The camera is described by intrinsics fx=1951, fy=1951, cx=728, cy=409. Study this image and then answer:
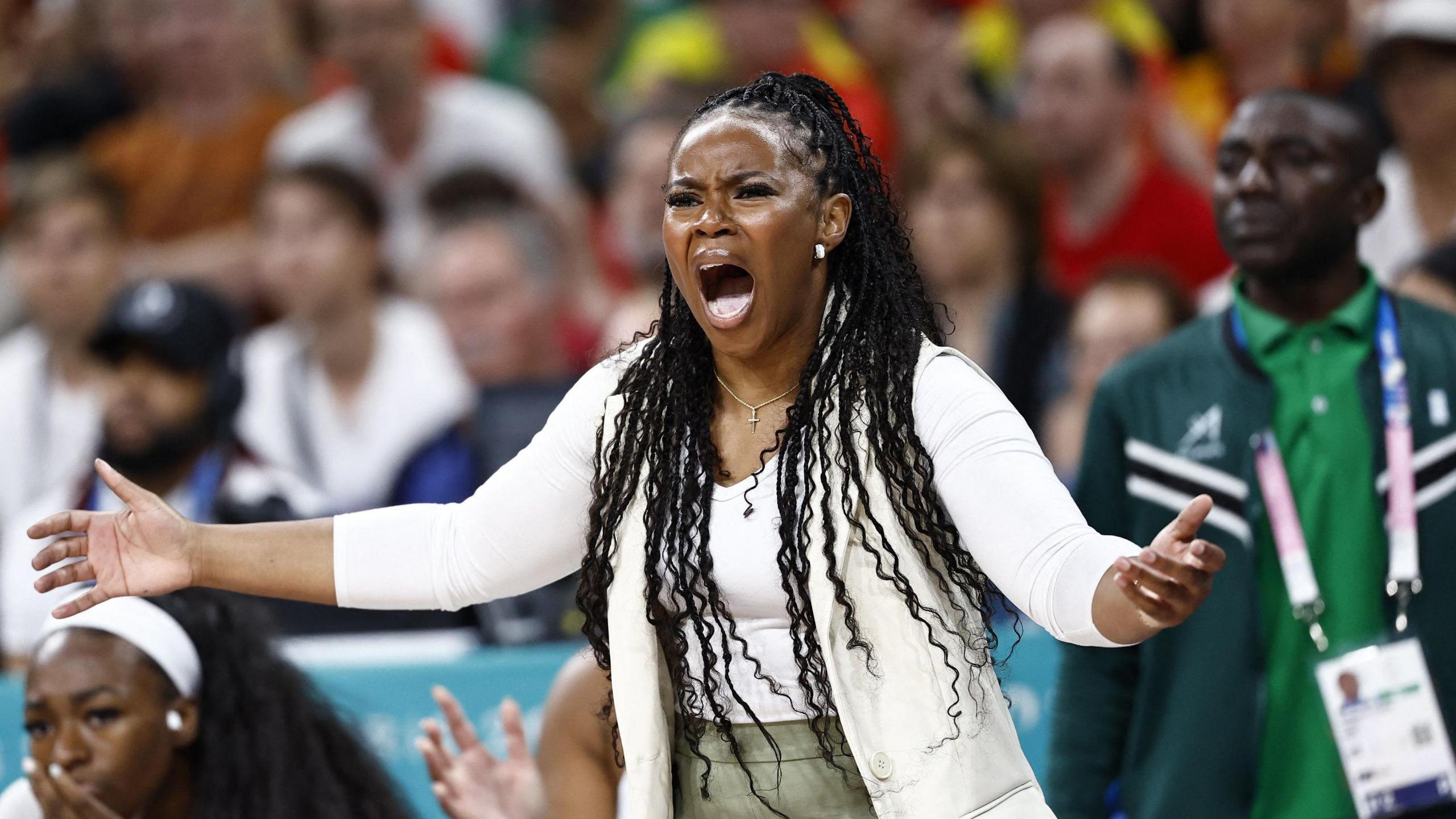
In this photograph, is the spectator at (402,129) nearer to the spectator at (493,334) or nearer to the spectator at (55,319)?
the spectator at (493,334)

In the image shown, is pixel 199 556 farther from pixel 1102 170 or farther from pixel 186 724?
pixel 1102 170

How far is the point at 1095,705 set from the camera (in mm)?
3547

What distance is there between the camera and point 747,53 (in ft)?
24.1

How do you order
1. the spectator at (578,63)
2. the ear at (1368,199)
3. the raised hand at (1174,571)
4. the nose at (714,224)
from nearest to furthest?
the raised hand at (1174,571), the nose at (714,224), the ear at (1368,199), the spectator at (578,63)

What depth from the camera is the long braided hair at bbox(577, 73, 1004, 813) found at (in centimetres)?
240

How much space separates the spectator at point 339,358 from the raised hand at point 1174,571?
3.92 meters

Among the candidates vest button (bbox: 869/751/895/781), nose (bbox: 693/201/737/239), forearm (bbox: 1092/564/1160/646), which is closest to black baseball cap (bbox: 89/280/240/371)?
nose (bbox: 693/201/737/239)

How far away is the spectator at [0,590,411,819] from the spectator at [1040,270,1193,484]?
2.41 meters

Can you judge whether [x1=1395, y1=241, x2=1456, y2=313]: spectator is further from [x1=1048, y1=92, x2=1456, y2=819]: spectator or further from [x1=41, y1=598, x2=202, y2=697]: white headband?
[x1=41, y1=598, x2=202, y2=697]: white headband

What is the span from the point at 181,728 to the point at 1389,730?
6.87ft

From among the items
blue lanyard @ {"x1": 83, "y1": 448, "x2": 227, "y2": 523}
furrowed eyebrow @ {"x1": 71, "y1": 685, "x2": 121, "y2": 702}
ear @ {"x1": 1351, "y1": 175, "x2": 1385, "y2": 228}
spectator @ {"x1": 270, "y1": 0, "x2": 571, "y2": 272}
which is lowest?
furrowed eyebrow @ {"x1": 71, "y1": 685, "x2": 121, "y2": 702}

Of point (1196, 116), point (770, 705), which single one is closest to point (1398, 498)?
point (770, 705)

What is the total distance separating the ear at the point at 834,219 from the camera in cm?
249

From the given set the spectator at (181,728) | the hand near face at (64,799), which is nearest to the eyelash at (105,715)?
the spectator at (181,728)
